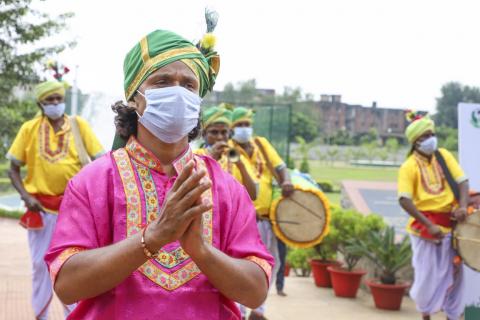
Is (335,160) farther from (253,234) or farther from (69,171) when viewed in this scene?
(253,234)

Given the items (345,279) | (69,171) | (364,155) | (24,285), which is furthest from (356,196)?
(364,155)

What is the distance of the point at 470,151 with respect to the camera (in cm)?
750

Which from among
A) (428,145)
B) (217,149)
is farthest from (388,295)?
(217,149)

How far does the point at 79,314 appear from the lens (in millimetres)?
2133

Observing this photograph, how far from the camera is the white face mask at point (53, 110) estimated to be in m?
6.45

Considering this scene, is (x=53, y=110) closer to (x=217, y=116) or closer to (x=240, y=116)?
(x=217, y=116)

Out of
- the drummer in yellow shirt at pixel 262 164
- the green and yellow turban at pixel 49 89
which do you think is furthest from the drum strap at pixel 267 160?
the green and yellow turban at pixel 49 89

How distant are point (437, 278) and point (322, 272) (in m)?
2.52

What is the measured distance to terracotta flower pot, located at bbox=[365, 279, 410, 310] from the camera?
8.55 meters

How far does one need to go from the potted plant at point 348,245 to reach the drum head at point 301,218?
1481mm

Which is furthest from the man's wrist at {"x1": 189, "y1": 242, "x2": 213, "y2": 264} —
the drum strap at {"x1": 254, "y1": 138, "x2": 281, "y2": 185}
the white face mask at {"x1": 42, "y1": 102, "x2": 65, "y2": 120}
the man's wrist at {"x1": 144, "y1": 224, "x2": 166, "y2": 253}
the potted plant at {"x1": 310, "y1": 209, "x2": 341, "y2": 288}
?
the potted plant at {"x1": 310, "y1": 209, "x2": 341, "y2": 288}

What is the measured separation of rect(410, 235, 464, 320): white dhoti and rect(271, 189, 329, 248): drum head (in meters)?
1.06

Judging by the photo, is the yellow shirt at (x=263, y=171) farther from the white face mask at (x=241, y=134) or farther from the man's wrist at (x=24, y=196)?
the man's wrist at (x=24, y=196)

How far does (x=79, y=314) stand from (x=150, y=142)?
1.86 feet
